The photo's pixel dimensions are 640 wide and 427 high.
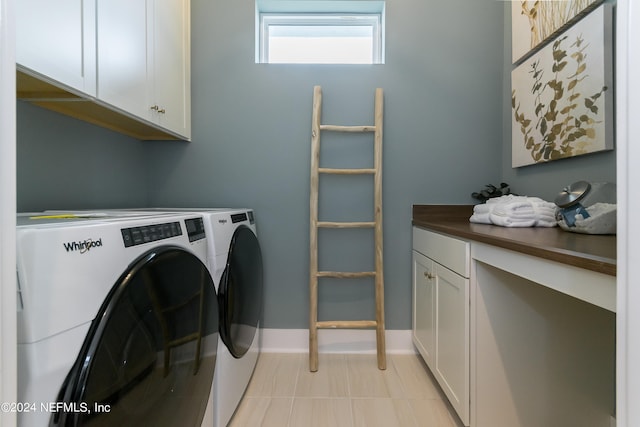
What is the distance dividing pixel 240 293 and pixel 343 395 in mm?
719

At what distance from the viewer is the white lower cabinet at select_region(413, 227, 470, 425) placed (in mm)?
1196

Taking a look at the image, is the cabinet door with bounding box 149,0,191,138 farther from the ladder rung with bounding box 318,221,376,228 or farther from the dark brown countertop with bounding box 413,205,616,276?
the dark brown countertop with bounding box 413,205,616,276

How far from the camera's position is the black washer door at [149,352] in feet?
1.80

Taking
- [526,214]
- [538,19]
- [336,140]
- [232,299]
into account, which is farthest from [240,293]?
[538,19]

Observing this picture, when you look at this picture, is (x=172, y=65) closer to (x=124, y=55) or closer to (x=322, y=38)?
(x=124, y=55)

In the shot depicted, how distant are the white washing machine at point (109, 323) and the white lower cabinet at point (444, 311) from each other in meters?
0.93

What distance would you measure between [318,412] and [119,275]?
44.2 inches

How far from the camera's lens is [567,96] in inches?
56.6

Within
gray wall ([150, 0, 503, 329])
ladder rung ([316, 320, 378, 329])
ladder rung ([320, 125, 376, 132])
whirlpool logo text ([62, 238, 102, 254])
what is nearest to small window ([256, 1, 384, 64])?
gray wall ([150, 0, 503, 329])

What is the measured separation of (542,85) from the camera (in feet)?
5.27

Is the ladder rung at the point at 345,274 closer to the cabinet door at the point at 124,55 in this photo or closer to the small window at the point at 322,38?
the cabinet door at the point at 124,55

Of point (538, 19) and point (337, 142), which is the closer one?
point (538, 19)

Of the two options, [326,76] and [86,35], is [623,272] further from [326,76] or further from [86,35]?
[326,76]

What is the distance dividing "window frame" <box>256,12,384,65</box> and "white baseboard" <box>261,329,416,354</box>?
1.74m
